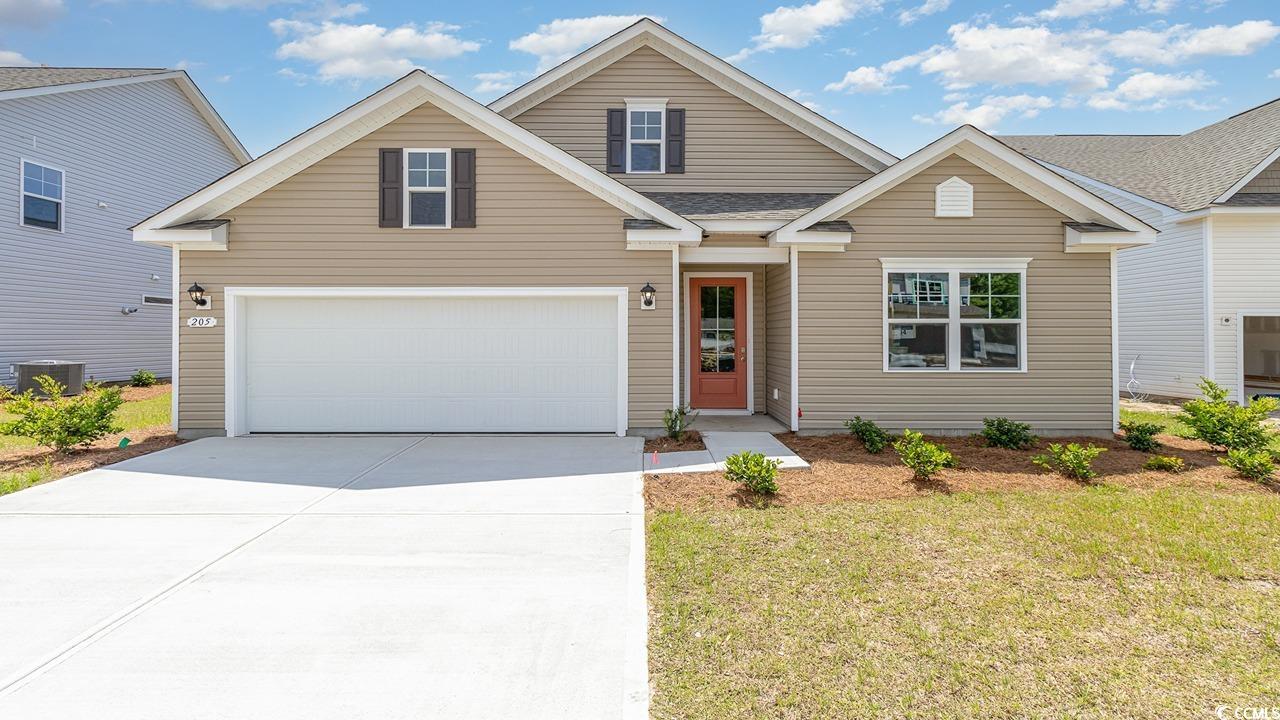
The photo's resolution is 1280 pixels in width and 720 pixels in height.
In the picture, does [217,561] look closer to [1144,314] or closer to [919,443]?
[919,443]

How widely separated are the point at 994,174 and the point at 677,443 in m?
6.07

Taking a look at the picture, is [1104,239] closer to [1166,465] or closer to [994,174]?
[994,174]

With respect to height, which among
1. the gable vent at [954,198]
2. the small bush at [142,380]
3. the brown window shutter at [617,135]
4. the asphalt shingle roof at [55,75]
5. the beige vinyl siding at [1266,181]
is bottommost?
the small bush at [142,380]

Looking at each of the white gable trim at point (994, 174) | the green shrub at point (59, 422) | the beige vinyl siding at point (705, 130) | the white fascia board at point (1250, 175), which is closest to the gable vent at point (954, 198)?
the white gable trim at point (994, 174)

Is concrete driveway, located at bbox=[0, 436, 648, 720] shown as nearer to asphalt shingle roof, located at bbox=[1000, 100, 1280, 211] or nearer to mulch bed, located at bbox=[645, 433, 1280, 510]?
mulch bed, located at bbox=[645, 433, 1280, 510]

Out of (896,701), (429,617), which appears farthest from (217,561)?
(896,701)

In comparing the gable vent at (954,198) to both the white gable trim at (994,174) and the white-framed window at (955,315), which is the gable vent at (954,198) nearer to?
the white gable trim at (994,174)

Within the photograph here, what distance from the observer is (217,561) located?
4547 mm

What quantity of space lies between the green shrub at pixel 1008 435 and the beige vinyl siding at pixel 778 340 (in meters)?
2.74

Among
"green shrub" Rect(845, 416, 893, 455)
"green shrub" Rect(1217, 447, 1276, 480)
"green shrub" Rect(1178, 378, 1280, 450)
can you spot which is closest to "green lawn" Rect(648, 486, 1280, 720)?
"green shrub" Rect(1217, 447, 1276, 480)

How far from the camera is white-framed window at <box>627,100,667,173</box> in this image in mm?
11859

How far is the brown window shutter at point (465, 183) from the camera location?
916cm

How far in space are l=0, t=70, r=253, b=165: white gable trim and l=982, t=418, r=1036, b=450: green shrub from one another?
63.9 feet

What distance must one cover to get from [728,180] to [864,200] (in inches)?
127
